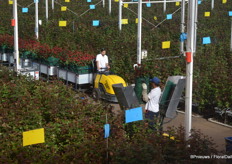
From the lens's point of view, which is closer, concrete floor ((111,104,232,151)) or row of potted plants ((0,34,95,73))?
concrete floor ((111,104,232,151))

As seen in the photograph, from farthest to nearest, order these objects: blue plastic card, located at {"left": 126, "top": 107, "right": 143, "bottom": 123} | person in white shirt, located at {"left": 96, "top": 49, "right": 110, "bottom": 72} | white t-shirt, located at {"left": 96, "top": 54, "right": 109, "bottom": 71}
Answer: white t-shirt, located at {"left": 96, "top": 54, "right": 109, "bottom": 71}
person in white shirt, located at {"left": 96, "top": 49, "right": 110, "bottom": 72}
blue plastic card, located at {"left": 126, "top": 107, "right": 143, "bottom": 123}

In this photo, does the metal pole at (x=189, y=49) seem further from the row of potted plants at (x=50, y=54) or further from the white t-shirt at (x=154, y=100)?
the row of potted plants at (x=50, y=54)

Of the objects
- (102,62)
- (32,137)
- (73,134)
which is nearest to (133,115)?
(73,134)

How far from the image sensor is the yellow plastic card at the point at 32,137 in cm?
586

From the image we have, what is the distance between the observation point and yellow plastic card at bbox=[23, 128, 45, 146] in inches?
231

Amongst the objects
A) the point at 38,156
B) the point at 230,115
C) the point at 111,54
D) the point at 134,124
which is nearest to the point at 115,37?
the point at 111,54

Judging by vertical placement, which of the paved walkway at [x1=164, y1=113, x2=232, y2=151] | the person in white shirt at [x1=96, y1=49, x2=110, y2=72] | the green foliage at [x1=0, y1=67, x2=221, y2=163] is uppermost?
the person in white shirt at [x1=96, y1=49, x2=110, y2=72]

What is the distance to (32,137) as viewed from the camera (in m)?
5.90

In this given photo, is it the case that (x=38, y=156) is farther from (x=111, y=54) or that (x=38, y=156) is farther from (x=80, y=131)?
(x=111, y=54)

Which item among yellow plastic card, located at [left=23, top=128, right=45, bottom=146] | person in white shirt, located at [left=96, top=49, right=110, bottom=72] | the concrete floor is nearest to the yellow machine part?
person in white shirt, located at [left=96, top=49, right=110, bottom=72]

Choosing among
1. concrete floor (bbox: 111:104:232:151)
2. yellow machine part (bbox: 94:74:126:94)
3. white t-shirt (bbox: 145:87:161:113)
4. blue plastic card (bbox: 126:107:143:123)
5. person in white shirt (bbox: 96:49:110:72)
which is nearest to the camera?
blue plastic card (bbox: 126:107:143:123)

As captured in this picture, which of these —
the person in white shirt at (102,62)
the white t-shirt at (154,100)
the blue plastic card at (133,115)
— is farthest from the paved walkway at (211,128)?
the person in white shirt at (102,62)

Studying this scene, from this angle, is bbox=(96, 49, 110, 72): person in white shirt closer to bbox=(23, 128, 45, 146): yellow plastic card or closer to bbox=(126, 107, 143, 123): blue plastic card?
bbox=(126, 107, 143, 123): blue plastic card

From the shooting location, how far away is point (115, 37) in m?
17.6
